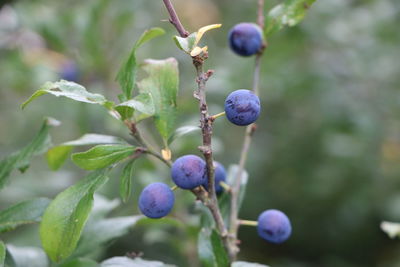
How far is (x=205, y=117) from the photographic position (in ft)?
3.58

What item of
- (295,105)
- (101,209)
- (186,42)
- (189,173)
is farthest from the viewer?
(295,105)

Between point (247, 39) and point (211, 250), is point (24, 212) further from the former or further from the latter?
point (247, 39)

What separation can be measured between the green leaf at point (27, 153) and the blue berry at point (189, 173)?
16.5 inches

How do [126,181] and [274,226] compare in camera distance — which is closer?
[126,181]

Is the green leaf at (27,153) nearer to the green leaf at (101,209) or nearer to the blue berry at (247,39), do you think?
the green leaf at (101,209)

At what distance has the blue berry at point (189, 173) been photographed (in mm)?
1174

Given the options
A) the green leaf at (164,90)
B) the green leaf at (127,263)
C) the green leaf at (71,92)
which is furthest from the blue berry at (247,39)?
the green leaf at (127,263)

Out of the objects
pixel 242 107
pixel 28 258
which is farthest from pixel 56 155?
pixel 242 107

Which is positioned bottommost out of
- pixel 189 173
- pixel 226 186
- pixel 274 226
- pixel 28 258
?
pixel 28 258

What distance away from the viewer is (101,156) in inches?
47.5

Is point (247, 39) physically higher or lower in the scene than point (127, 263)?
higher

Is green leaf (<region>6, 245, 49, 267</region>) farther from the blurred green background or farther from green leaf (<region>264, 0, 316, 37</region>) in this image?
the blurred green background

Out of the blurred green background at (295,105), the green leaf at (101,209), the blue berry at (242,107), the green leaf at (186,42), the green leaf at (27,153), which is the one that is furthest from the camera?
the blurred green background at (295,105)

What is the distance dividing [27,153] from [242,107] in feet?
2.09
